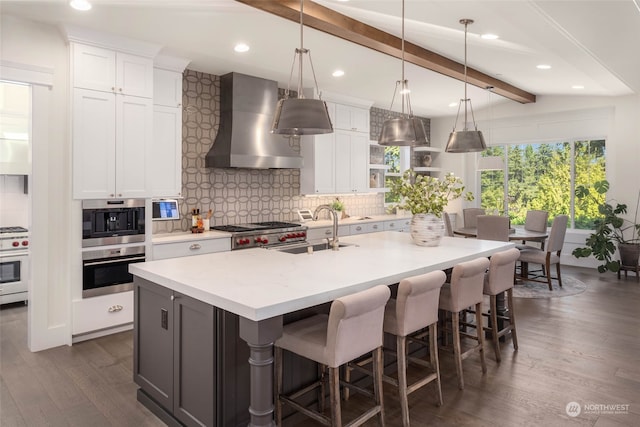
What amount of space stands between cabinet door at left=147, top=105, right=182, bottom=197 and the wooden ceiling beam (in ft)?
6.03

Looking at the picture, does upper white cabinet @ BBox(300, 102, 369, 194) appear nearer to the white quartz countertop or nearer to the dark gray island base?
the white quartz countertop

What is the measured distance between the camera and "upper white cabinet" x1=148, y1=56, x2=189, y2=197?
4.57 m

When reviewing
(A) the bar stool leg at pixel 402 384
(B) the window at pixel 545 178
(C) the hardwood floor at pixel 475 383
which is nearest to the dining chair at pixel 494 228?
(C) the hardwood floor at pixel 475 383

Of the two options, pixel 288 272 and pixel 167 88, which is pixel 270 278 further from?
pixel 167 88

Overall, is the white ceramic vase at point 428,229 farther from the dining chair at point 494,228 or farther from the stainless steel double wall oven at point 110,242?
the stainless steel double wall oven at point 110,242

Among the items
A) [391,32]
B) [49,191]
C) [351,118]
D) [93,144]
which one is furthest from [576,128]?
[49,191]

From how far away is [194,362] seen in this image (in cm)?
238

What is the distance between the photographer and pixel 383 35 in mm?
4301

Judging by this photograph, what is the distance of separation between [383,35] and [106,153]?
113 inches

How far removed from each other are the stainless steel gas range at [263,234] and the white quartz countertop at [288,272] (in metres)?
1.58

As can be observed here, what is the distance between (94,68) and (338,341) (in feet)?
11.2

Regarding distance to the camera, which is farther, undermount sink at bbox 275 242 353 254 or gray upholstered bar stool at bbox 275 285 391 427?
undermount sink at bbox 275 242 353 254

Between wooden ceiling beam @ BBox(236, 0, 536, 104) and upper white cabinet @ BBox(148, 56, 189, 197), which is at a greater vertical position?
wooden ceiling beam @ BBox(236, 0, 536, 104)

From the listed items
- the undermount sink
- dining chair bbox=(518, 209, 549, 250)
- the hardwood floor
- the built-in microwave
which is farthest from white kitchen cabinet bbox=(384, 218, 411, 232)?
the built-in microwave
